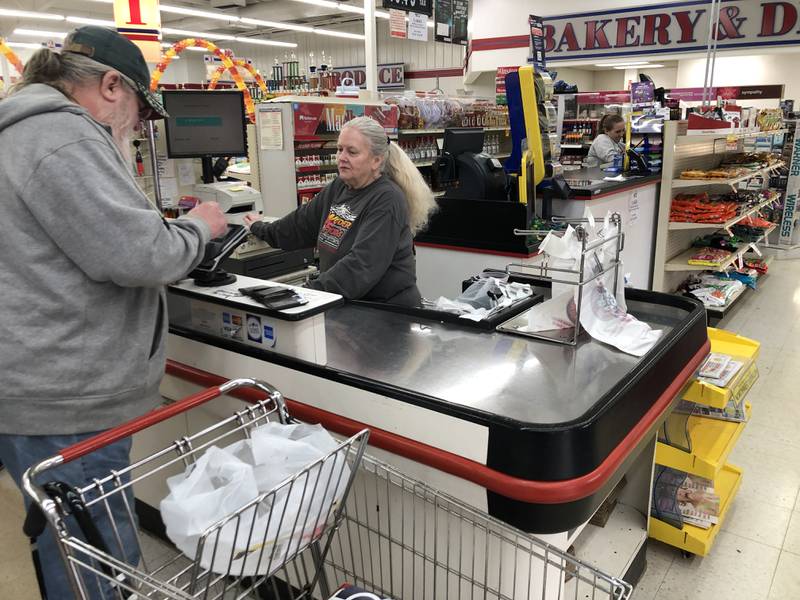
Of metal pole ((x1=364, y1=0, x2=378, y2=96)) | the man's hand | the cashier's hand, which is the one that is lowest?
the cashier's hand

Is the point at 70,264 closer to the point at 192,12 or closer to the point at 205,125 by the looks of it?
the point at 205,125

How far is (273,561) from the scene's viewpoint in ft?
4.12

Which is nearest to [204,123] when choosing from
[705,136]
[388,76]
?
[705,136]

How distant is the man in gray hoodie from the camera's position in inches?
57.2

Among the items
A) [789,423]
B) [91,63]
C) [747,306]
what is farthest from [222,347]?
[747,306]

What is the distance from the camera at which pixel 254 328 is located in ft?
6.60

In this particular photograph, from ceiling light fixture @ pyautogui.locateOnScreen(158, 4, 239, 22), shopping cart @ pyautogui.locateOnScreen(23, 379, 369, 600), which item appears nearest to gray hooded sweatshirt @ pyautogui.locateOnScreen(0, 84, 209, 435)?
shopping cart @ pyautogui.locateOnScreen(23, 379, 369, 600)

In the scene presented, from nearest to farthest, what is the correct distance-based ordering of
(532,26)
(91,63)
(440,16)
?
(91,63) < (532,26) < (440,16)

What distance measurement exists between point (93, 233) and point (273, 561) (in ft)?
2.66

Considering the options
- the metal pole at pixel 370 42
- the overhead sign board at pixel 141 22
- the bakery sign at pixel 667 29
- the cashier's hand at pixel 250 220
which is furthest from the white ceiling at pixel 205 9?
the cashier's hand at pixel 250 220

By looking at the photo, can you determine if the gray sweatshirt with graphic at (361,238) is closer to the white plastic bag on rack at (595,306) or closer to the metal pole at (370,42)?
the white plastic bag on rack at (595,306)

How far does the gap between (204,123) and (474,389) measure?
2.54 metres

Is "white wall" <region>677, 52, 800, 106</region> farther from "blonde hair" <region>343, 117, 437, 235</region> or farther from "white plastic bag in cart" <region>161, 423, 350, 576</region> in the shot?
"white plastic bag in cart" <region>161, 423, 350, 576</region>

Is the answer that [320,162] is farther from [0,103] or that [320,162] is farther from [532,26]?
[0,103]
